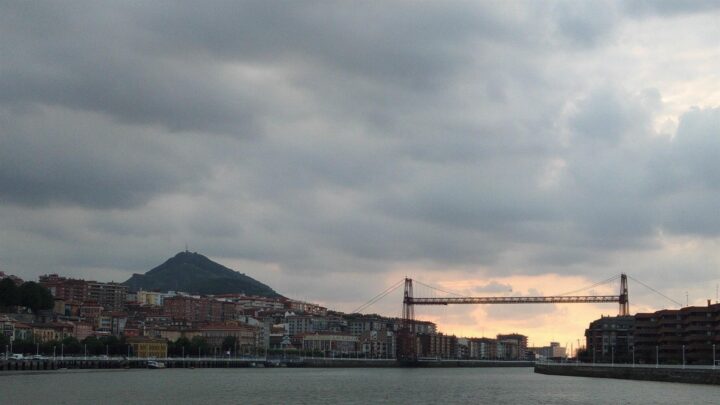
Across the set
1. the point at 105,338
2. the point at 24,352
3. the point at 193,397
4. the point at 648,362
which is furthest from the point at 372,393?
the point at 105,338

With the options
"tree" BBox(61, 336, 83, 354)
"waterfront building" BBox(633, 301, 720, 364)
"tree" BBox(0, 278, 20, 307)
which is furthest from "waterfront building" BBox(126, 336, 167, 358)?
"waterfront building" BBox(633, 301, 720, 364)

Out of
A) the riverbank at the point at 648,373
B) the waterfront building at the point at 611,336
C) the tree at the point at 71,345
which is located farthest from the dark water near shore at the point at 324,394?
the tree at the point at 71,345

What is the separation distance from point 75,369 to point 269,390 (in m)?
63.8

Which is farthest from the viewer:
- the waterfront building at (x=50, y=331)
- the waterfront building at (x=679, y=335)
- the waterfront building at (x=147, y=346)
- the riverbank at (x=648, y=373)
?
the waterfront building at (x=147, y=346)

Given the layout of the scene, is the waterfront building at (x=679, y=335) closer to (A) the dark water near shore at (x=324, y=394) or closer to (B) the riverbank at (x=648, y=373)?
(B) the riverbank at (x=648, y=373)

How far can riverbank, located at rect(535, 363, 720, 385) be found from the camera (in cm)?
9743

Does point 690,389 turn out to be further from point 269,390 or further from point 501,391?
point 269,390

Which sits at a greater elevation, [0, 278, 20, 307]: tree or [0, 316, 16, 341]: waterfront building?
[0, 278, 20, 307]: tree

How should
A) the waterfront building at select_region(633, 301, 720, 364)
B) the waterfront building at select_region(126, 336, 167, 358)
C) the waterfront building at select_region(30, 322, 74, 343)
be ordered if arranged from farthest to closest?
the waterfront building at select_region(126, 336, 167, 358)
the waterfront building at select_region(30, 322, 74, 343)
the waterfront building at select_region(633, 301, 720, 364)

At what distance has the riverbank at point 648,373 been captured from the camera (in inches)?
3836

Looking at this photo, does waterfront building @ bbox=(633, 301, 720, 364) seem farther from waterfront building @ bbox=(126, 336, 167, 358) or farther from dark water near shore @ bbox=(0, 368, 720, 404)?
waterfront building @ bbox=(126, 336, 167, 358)

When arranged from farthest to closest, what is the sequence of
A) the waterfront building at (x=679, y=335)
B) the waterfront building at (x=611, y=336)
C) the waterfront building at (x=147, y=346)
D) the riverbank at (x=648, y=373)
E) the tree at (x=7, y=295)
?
the tree at (x=7, y=295) < the waterfront building at (x=147, y=346) < the waterfront building at (x=611, y=336) < the waterfront building at (x=679, y=335) < the riverbank at (x=648, y=373)

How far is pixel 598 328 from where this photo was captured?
176875 mm

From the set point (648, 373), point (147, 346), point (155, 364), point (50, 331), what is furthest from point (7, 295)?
point (648, 373)
